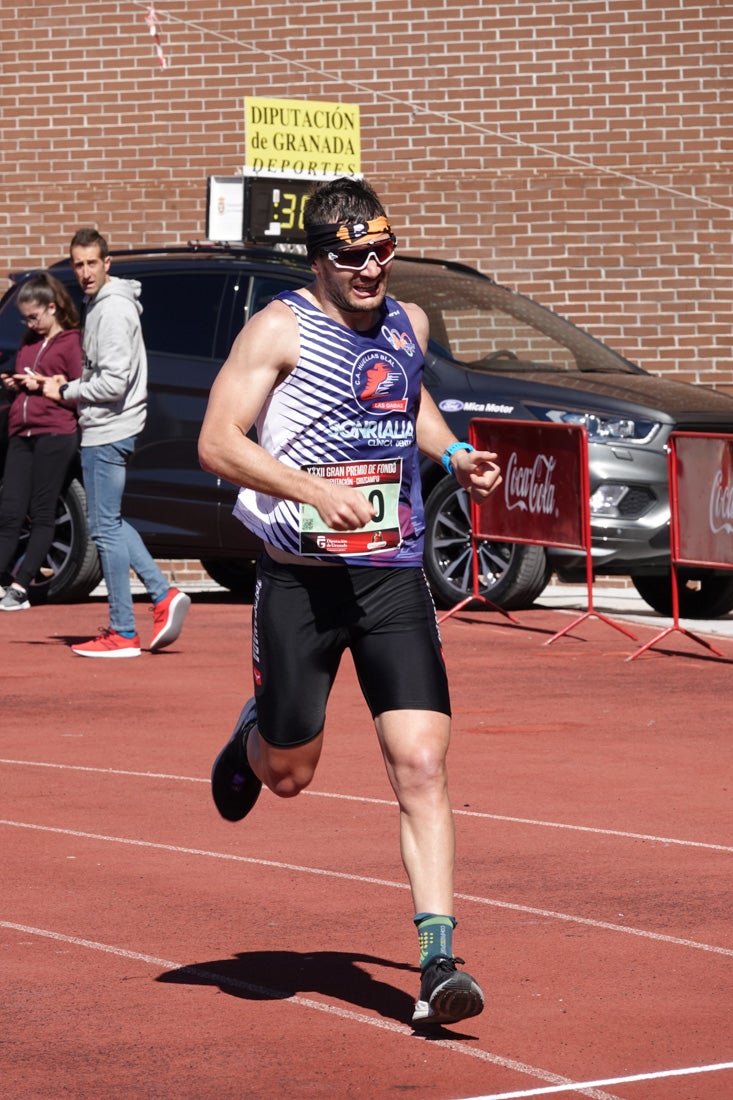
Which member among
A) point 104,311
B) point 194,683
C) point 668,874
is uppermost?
point 104,311

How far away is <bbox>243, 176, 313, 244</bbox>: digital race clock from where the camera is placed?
1533 cm

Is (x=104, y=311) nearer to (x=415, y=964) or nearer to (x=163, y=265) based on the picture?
(x=163, y=265)

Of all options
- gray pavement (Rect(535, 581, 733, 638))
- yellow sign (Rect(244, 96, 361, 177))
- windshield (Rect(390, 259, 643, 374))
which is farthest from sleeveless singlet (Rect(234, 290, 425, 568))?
yellow sign (Rect(244, 96, 361, 177))

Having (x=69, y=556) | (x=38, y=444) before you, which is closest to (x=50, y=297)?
(x=38, y=444)

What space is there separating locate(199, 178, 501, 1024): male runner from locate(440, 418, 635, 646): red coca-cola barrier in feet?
23.4

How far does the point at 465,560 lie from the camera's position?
13.7 meters

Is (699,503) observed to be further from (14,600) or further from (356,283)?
(356,283)

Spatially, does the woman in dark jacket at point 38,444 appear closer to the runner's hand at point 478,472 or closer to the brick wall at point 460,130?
the brick wall at point 460,130

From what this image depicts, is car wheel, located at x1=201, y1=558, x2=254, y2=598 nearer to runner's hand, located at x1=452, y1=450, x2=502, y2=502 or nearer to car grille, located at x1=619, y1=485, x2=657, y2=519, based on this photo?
car grille, located at x1=619, y1=485, x2=657, y2=519

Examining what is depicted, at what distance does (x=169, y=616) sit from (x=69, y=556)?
2.68m

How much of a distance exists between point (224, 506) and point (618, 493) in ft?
8.33

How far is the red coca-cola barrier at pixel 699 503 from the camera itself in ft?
39.0

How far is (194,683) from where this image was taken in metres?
11.0

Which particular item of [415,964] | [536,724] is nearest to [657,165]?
[536,724]
